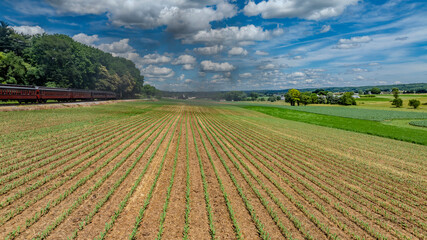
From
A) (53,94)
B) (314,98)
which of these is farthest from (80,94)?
(314,98)

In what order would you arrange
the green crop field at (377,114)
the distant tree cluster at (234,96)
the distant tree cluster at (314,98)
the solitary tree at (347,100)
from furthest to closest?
the distant tree cluster at (234,96)
the distant tree cluster at (314,98)
the solitary tree at (347,100)
the green crop field at (377,114)

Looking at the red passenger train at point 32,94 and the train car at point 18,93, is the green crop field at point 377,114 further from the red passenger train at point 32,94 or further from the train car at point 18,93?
the train car at point 18,93

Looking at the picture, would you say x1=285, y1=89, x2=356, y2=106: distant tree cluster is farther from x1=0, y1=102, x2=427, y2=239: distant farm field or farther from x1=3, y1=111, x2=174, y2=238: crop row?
x1=3, y1=111, x2=174, y2=238: crop row

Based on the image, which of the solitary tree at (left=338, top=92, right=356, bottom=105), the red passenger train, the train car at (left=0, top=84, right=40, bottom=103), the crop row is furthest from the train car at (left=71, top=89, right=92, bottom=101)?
the solitary tree at (left=338, top=92, right=356, bottom=105)

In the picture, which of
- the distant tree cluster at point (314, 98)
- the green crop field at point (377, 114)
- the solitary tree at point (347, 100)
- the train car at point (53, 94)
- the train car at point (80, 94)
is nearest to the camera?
the train car at point (53, 94)

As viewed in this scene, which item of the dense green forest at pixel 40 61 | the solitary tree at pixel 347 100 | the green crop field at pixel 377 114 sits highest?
the dense green forest at pixel 40 61

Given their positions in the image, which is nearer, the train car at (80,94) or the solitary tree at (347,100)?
the train car at (80,94)

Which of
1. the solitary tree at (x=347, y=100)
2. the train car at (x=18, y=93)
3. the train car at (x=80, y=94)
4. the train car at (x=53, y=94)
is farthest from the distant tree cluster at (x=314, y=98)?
the train car at (x=18, y=93)

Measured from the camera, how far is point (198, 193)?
866 cm

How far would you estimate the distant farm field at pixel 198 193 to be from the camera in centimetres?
632

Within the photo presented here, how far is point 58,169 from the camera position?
33.2 ft

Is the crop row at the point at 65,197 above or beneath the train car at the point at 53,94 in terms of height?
beneath

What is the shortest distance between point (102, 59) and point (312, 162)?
11068cm

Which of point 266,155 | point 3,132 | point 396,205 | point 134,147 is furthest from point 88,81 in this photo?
point 396,205
